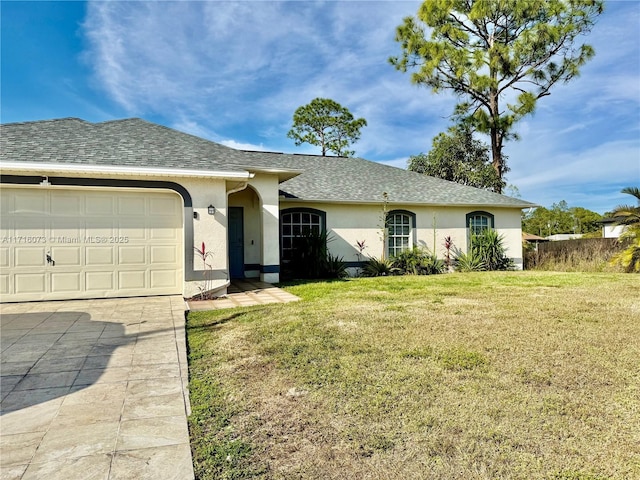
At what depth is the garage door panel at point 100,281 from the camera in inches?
325

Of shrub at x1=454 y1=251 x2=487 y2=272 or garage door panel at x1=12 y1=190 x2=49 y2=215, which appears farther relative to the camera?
shrub at x1=454 y1=251 x2=487 y2=272

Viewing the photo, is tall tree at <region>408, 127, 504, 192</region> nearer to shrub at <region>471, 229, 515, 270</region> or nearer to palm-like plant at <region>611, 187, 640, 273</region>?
shrub at <region>471, 229, 515, 270</region>

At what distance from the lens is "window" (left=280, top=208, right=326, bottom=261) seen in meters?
13.2

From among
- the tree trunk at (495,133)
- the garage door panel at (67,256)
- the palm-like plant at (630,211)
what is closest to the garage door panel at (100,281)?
the garage door panel at (67,256)

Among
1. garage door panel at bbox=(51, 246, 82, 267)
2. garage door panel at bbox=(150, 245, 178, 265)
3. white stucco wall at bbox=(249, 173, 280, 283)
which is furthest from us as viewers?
white stucco wall at bbox=(249, 173, 280, 283)

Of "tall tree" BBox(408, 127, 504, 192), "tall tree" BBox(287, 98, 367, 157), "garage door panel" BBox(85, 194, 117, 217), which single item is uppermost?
"tall tree" BBox(287, 98, 367, 157)

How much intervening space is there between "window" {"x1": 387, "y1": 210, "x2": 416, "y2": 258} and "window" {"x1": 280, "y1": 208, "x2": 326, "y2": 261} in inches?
115

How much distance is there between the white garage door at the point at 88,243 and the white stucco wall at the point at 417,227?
5.12 meters

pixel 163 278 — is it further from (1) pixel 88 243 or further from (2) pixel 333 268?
(2) pixel 333 268

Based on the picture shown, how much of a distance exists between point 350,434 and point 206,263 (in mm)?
6695

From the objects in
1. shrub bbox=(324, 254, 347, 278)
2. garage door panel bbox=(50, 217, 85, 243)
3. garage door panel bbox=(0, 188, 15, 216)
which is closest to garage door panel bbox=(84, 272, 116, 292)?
garage door panel bbox=(50, 217, 85, 243)

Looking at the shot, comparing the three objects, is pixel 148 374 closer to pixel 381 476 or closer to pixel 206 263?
pixel 381 476

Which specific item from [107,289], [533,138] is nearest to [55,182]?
[107,289]

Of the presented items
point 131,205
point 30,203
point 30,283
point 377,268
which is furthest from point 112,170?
point 377,268
